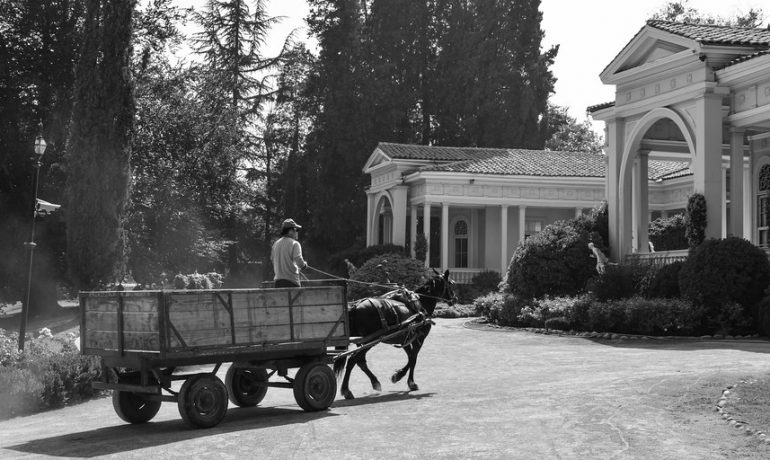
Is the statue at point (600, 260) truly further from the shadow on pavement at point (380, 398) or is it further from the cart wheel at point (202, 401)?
the cart wheel at point (202, 401)

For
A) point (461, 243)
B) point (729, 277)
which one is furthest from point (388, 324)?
point (461, 243)

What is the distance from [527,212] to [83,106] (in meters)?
21.5

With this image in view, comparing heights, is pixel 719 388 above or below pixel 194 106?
below

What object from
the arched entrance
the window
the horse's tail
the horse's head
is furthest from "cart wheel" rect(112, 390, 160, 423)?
the window

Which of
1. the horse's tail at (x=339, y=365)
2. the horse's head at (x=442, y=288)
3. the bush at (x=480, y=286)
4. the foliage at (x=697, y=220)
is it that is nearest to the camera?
the horse's tail at (x=339, y=365)

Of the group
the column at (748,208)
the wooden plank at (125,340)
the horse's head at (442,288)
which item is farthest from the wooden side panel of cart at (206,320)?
the column at (748,208)

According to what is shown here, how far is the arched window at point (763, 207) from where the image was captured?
86.6 feet

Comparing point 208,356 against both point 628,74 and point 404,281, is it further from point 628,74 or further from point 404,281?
point 404,281

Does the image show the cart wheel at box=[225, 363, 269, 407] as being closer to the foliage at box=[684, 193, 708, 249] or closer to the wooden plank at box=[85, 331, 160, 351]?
the wooden plank at box=[85, 331, 160, 351]

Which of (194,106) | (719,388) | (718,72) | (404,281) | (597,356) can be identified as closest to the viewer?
(719,388)

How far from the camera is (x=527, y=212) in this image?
41.9 metres

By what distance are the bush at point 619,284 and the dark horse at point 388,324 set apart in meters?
10.2

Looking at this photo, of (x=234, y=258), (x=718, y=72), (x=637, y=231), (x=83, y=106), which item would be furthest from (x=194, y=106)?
(x=718, y=72)

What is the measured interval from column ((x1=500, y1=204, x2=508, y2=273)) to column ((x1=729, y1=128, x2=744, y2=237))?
1695 cm
